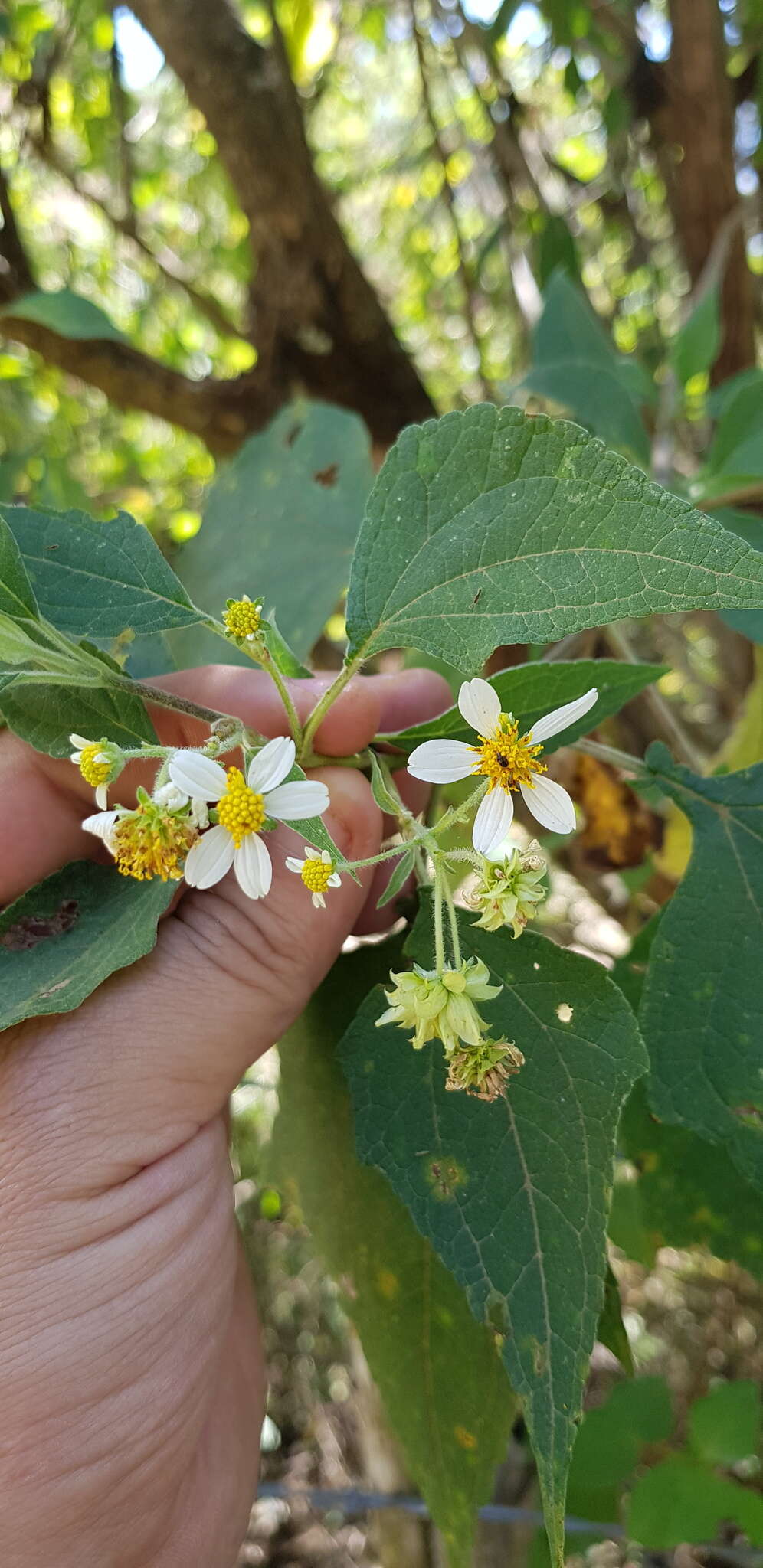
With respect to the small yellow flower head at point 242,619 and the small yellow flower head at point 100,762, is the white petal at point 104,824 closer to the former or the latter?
the small yellow flower head at point 100,762

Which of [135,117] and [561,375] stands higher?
[135,117]

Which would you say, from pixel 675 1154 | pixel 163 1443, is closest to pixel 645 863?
pixel 675 1154

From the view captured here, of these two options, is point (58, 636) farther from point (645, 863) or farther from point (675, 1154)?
point (645, 863)

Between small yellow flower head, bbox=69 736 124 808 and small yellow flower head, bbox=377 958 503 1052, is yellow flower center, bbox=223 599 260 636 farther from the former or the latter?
small yellow flower head, bbox=377 958 503 1052

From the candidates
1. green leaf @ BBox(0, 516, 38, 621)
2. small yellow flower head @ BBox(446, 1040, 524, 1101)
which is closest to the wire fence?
small yellow flower head @ BBox(446, 1040, 524, 1101)

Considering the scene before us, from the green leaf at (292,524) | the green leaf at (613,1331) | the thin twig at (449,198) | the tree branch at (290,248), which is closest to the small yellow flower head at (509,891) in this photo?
the green leaf at (613,1331)

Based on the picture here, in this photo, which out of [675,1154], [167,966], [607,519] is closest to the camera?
[607,519]
